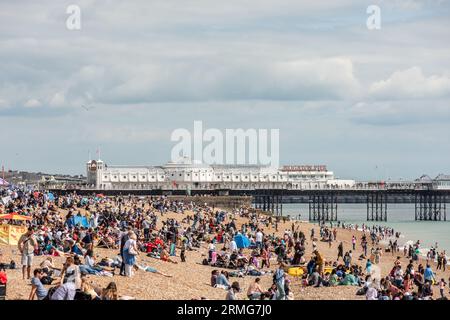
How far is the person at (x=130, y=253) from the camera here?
19469 mm

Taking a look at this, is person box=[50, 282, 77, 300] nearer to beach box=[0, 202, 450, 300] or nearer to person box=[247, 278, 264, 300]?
beach box=[0, 202, 450, 300]

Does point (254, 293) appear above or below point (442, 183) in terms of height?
below

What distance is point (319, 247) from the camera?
140 ft

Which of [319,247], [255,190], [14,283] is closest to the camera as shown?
[14,283]

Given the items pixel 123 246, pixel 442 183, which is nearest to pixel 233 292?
pixel 123 246

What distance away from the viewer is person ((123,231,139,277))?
19469 mm

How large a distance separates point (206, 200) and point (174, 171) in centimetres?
4125

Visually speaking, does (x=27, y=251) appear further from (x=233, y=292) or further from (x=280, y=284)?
(x=280, y=284)

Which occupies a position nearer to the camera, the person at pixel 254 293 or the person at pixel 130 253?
the person at pixel 254 293

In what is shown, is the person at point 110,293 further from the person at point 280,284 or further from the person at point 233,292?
the person at point 280,284

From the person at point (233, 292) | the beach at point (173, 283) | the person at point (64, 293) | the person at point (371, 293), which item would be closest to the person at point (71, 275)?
the person at point (64, 293)

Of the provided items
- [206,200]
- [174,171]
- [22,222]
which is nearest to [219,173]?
[174,171]

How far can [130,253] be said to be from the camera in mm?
19625
